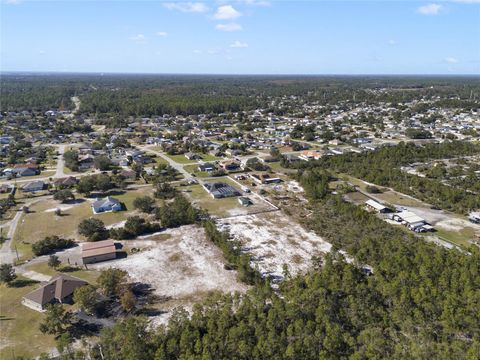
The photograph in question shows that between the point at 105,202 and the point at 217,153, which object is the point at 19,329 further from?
the point at 217,153

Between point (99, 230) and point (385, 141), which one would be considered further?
point (385, 141)

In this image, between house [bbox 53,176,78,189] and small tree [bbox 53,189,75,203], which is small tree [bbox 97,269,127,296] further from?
house [bbox 53,176,78,189]

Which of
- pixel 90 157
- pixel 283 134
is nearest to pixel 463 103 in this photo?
pixel 283 134

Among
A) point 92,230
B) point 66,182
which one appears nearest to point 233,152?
point 66,182

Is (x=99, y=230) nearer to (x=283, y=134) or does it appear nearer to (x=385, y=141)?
(x=283, y=134)

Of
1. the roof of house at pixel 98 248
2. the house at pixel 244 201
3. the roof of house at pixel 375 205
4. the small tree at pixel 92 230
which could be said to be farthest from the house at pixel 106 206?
the roof of house at pixel 375 205
